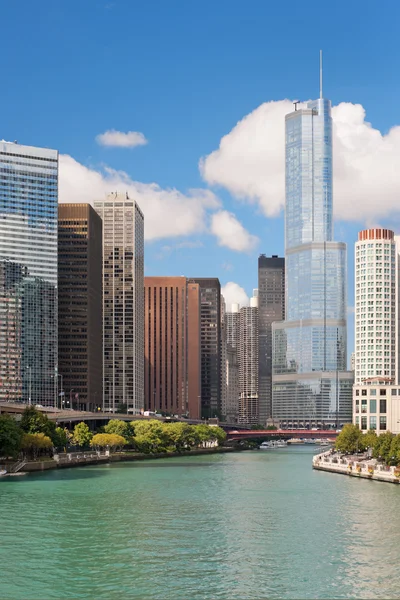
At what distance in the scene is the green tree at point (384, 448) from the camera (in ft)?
506

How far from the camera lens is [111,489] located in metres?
124

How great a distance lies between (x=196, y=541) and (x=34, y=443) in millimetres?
88265

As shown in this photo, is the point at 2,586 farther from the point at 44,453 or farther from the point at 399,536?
the point at 44,453

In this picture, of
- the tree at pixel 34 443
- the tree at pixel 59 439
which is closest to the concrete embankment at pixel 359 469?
the tree at pixel 59 439

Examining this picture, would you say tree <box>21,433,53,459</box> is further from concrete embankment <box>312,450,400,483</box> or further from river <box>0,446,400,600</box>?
concrete embankment <box>312,450,400,483</box>

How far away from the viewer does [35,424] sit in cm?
17525

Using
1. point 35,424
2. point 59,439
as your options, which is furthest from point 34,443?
point 59,439

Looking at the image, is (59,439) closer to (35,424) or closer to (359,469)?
(35,424)

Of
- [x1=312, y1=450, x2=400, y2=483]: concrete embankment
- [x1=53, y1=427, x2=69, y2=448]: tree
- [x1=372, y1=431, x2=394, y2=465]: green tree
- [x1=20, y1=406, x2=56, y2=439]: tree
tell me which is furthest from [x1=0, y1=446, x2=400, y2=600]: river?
[x1=53, y1=427, x2=69, y2=448]: tree

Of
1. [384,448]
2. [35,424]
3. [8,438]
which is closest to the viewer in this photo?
[8,438]

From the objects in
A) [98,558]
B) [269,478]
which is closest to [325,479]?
[269,478]

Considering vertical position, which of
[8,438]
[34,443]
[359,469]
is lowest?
[359,469]

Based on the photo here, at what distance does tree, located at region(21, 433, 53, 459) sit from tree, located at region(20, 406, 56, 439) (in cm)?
360

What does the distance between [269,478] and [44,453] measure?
45.1 meters
